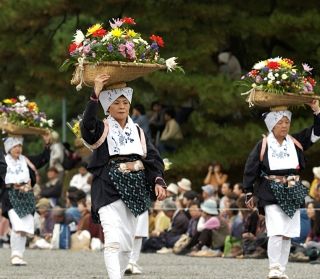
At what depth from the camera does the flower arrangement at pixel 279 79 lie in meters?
13.8

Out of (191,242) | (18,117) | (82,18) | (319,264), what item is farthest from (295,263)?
(82,18)

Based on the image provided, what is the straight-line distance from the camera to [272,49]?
77.7 feet

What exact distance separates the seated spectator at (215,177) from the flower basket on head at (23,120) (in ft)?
16.5

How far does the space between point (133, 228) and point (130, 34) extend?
72.5 inches

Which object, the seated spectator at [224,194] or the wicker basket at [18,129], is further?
the seated spectator at [224,194]

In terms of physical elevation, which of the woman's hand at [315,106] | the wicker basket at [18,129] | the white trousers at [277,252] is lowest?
the white trousers at [277,252]

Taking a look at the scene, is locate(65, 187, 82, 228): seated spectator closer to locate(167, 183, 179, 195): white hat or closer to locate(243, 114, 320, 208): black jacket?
locate(167, 183, 179, 195): white hat

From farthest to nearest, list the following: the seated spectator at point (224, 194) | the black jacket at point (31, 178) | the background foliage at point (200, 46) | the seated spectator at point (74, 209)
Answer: the seated spectator at point (74, 209), the background foliage at point (200, 46), the seated spectator at point (224, 194), the black jacket at point (31, 178)

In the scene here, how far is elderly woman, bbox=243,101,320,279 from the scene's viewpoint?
536 inches

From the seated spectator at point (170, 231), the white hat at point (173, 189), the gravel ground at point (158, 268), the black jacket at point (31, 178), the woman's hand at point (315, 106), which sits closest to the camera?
the woman's hand at point (315, 106)

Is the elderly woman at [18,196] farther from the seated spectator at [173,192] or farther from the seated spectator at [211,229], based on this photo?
the seated spectator at [173,192]

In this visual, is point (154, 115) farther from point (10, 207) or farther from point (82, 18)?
point (10, 207)

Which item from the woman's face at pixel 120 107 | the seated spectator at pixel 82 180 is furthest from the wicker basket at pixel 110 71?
the seated spectator at pixel 82 180

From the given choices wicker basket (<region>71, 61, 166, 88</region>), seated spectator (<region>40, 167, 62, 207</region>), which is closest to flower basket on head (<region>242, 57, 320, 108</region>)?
wicker basket (<region>71, 61, 166, 88</region>)
